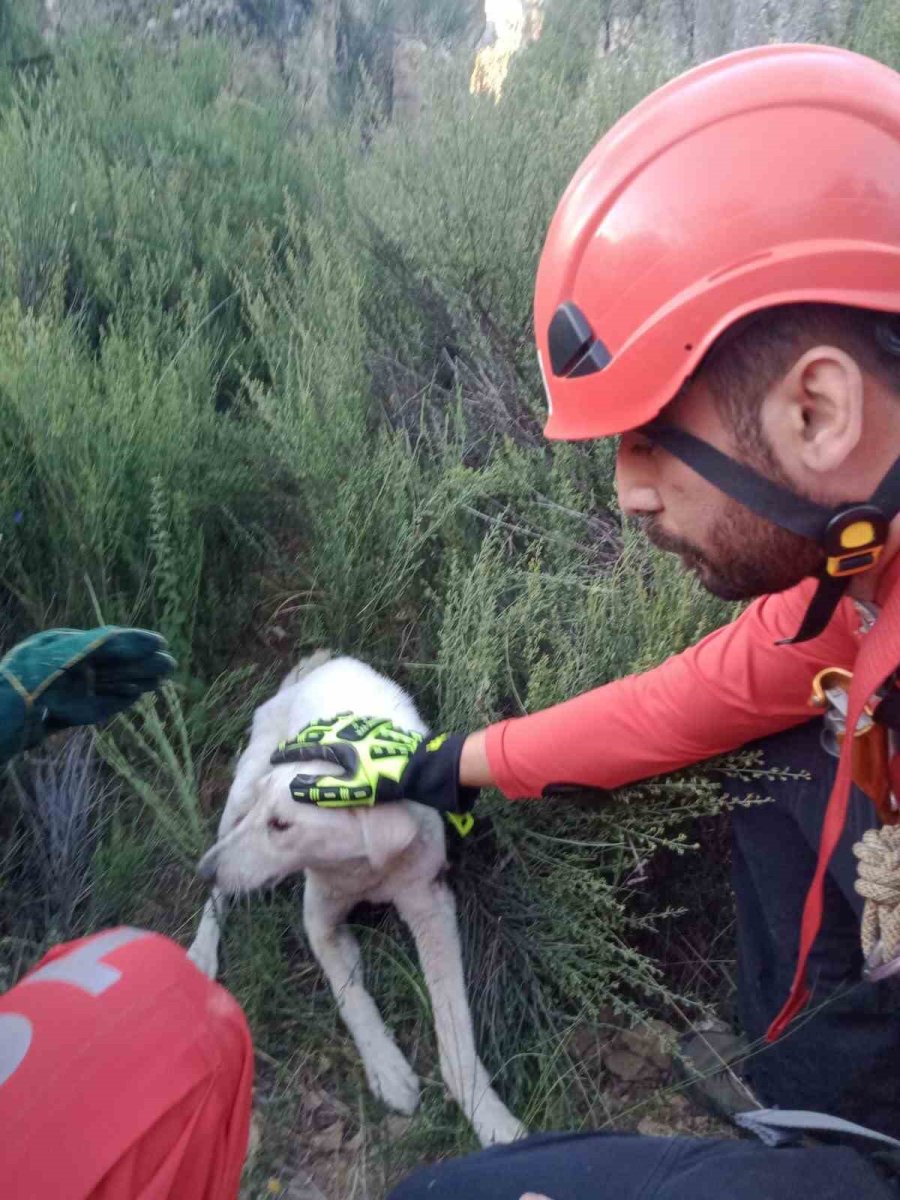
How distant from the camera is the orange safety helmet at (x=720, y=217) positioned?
4.13 ft

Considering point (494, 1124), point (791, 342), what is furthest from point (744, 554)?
point (494, 1124)

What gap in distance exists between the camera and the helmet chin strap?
1310mm

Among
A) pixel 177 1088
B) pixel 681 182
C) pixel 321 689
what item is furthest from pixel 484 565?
pixel 177 1088

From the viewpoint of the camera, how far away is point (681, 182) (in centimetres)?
131

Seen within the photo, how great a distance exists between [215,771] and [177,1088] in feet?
5.25

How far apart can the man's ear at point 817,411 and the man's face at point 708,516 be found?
4 cm

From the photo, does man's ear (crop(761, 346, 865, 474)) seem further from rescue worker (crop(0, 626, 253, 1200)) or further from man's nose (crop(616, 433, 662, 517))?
rescue worker (crop(0, 626, 253, 1200))

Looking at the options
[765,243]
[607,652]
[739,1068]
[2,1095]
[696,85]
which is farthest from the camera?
[607,652]

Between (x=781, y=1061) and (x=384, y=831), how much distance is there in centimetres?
90

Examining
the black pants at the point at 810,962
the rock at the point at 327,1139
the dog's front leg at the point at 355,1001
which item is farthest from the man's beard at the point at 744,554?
the rock at the point at 327,1139

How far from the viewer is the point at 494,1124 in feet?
6.57

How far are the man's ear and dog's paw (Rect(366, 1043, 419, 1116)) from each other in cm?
153

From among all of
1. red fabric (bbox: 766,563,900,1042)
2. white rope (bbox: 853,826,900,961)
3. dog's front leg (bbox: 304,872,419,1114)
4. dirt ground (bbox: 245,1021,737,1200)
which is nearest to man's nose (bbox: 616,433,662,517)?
red fabric (bbox: 766,563,900,1042)

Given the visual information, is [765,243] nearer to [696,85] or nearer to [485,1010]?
[696,85]
